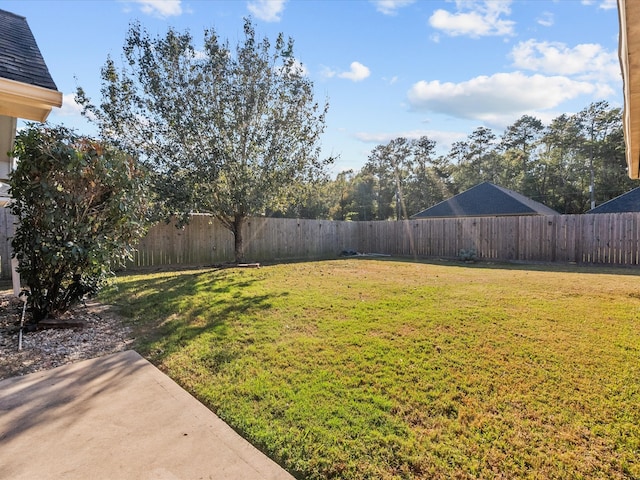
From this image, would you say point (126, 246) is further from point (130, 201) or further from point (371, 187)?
point (371, 187)

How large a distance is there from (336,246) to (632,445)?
13.9 m

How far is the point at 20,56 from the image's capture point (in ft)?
11.6

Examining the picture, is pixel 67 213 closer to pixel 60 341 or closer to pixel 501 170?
pixel 60 341

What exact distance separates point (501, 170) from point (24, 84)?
121ft

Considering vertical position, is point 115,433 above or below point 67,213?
below

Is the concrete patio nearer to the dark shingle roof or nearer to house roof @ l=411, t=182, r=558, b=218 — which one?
the dark shingle roof

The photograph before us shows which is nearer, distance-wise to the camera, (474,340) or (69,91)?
(474,340)

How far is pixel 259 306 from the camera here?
505 cm

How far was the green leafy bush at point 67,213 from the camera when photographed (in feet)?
13.5

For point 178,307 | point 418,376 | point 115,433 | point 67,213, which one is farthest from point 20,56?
point 418,376

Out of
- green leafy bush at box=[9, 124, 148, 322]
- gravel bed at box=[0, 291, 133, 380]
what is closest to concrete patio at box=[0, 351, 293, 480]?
gravel bed at box=[0, 291, 133, 380]

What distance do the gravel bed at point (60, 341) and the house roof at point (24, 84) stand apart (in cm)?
236

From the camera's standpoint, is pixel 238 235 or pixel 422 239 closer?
pixel 238 235

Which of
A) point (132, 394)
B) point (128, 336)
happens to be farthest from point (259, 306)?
point (132, 394)
